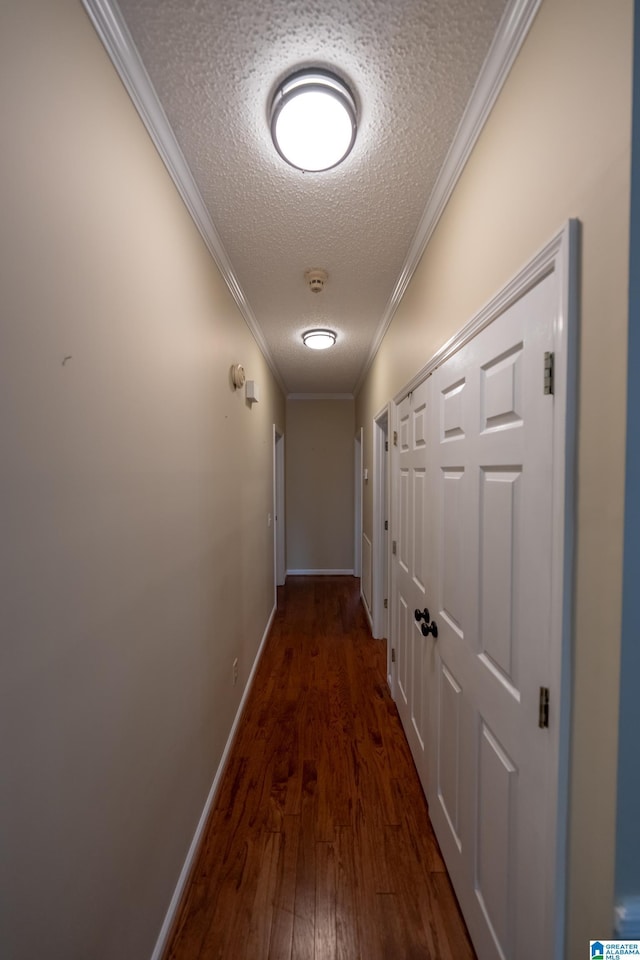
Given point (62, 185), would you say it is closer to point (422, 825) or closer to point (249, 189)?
point (249, 189)

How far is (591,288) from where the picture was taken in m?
0.63

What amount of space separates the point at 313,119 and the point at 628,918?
1880 millimetres

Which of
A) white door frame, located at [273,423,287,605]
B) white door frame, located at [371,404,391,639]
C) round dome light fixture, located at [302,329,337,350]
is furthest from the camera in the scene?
white door frame, located at [273,423,287,605]

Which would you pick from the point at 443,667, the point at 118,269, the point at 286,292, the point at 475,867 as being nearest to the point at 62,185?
the point at 118,269

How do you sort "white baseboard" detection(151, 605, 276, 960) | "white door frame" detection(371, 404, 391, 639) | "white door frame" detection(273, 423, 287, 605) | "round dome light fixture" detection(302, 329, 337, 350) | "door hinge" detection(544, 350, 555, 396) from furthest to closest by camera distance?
"white door frame" detection(273, 423, 287, 605) → "white door frame" detection(371, 404, 391, 639) → "round dome light fixture" detection(302, 329, 337, 350) → "white baseboard" detection(151, 605, 276, 960) → "door hinge" detection(544, 350, 555, 396)

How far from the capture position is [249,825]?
1.50m

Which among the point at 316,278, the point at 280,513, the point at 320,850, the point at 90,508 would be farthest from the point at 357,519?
the point at 90,508

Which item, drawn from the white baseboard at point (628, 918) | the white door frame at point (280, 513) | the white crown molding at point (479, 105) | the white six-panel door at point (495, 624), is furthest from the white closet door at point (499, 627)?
the white door frame at point (280, 513)

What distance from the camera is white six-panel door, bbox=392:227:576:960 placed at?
757mm

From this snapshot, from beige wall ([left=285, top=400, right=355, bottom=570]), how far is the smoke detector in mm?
3117

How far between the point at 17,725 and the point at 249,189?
1720 mm

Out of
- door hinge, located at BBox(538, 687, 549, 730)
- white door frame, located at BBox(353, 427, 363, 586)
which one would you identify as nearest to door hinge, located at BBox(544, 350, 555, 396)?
door hinge, located at BBox(538, 687, 549, 730)

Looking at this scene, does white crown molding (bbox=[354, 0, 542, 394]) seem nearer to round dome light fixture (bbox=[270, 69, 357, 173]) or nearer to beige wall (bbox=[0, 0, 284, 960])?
round dome light fixture (bbox=[270, 69, 357, 173])

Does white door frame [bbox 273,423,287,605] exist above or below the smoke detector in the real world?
below
